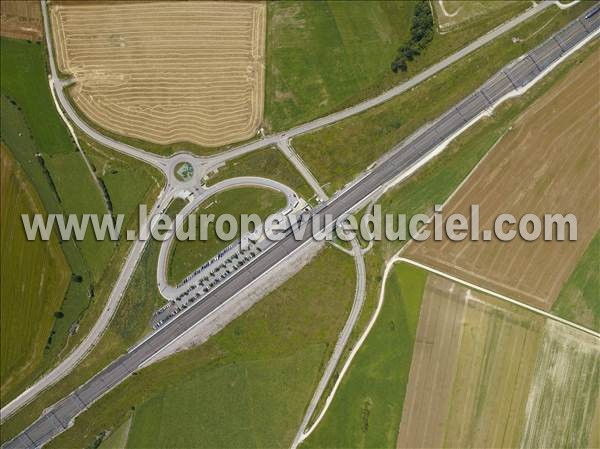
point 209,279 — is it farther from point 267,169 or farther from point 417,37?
point 417,37

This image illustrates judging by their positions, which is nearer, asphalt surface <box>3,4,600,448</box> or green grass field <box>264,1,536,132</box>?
asphalt surface <box>3,4,600,448</box>

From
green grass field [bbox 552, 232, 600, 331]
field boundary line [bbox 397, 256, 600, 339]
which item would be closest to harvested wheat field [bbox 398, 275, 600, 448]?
field boundary line [bbox 397, 256, 600, 339]

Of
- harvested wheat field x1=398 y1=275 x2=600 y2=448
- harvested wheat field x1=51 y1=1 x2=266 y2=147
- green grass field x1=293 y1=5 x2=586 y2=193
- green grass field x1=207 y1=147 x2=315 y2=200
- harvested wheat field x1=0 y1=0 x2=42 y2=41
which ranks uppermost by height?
harvested wheat field x1=0 y1=0 x2=42 y2=41

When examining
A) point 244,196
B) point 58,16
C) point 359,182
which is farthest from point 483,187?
point 58,16

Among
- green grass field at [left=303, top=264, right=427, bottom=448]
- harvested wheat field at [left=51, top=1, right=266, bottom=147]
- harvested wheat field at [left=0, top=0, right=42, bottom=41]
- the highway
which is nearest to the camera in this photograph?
green grass field at [left=303, top=264, right=427, bottom=448]

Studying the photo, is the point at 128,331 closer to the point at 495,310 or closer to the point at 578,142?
the point at 495,310

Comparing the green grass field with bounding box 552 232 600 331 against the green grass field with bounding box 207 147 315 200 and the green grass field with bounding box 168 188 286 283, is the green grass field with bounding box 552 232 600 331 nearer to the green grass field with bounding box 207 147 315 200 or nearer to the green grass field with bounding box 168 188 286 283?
the green grass field with bounding box 207 147 315 200

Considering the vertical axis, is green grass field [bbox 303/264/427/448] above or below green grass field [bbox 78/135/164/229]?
below

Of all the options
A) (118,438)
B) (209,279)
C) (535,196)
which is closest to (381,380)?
(209,279)

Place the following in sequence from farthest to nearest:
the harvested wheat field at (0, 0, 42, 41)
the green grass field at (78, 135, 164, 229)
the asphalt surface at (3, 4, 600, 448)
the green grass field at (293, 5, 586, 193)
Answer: the harvested wheat field at (0, 0, 42, 41), the green grass field at (78, 135, 164, 229), the green grass field at (293, 5, 586, 193), the asphalt surface at (3, 4, 600, 448)
